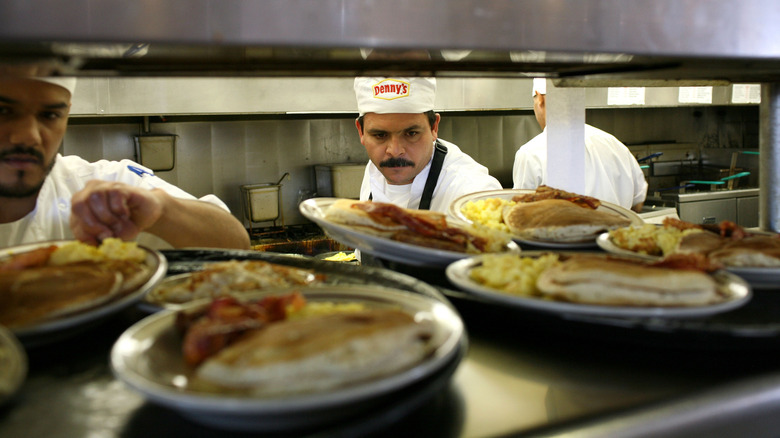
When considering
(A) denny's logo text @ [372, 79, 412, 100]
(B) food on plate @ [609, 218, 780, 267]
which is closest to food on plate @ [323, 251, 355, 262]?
(A) denny's logo text @ [372, 79, 412, 100]

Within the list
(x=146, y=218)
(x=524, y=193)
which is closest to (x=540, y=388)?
(x=146, y=218)

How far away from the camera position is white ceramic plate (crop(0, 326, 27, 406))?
0.70m

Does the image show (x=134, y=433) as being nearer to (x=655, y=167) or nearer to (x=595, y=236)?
(x=595, y=236)

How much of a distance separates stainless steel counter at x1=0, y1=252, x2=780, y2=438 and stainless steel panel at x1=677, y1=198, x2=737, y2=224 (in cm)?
519

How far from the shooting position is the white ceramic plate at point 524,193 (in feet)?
4.95

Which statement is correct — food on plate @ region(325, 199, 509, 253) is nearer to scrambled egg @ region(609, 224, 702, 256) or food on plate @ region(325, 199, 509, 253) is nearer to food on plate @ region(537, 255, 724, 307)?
scrambled egg @ region(609, 224, 702, 256)

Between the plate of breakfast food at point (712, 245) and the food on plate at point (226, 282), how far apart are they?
696 mm

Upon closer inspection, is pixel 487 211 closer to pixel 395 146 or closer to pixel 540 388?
pixel 540 388

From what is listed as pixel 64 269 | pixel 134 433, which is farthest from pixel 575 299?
pixel 64 269

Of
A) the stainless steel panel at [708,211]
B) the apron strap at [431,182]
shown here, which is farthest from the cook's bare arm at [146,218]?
the stainless steel panel at [708,211]

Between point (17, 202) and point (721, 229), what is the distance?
1995 mm

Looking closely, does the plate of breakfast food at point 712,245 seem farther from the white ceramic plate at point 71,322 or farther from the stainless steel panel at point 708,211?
the stainless steel panel at point 708,211

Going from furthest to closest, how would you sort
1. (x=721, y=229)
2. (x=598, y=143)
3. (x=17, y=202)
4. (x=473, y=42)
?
(x=598, y=143) → (x=17, y=202) → (x=721, y=229) → (x=473, y=42)

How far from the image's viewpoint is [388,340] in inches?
26.9
